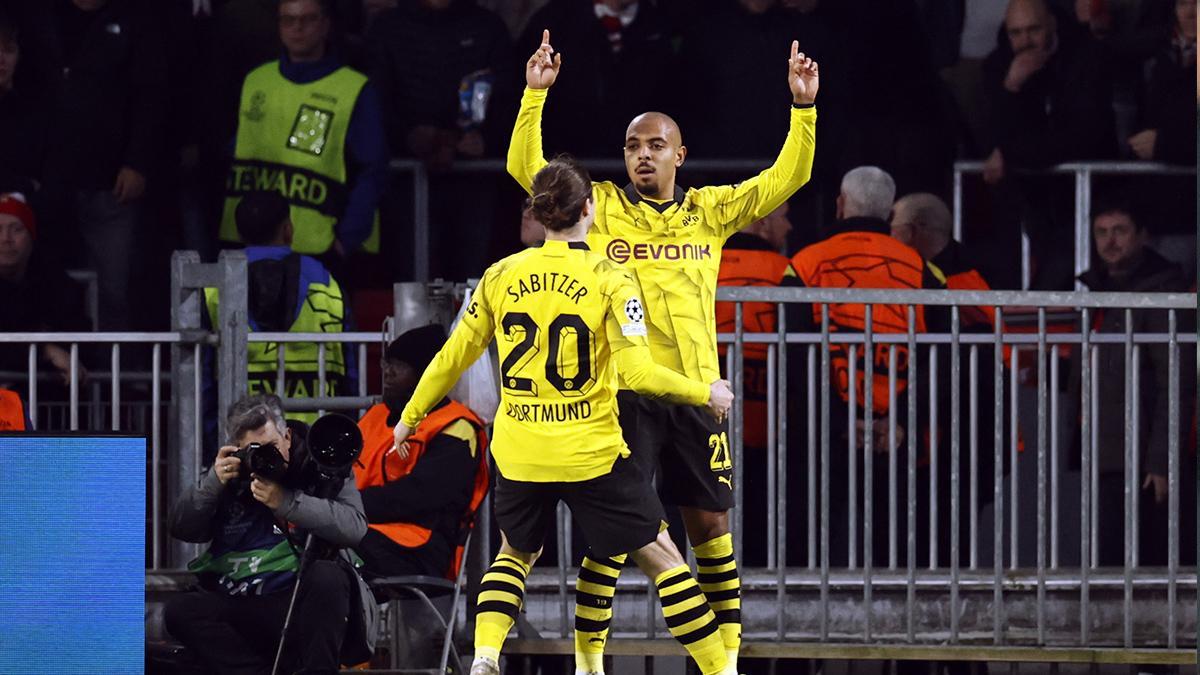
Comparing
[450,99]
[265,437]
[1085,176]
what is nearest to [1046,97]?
[1085,176]

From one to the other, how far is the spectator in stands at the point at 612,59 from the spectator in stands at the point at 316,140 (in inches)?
34.4

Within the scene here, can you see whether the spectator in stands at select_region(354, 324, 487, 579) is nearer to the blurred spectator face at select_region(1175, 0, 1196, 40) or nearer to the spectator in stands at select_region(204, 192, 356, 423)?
the spectator in stands at select_region(204, 192, 356, 423)

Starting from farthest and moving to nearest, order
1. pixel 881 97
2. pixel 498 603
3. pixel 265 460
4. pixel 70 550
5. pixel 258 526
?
1. pixel 881 97
2. pixel 258 526
3. pixel 265 460
4. pixel 498 603
5. pixel 70 550

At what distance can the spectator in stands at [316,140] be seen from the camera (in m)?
10.6

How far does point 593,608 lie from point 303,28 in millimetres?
3922

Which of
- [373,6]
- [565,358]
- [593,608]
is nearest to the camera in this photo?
[565,358]

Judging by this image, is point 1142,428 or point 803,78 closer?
point 803,78

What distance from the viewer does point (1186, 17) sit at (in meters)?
10.6

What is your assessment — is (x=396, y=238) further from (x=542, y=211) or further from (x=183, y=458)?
(x=542, y=211)

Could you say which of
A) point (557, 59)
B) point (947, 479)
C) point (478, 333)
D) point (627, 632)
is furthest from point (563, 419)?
point (947, 479)

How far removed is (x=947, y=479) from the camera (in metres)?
9.45

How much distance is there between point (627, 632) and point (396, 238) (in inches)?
117

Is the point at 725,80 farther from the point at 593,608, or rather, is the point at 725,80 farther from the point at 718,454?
the point at 593,608

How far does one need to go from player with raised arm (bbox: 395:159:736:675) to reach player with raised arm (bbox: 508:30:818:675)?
0.31 m
